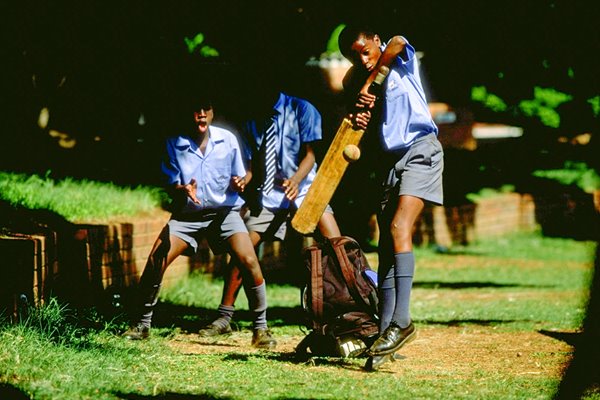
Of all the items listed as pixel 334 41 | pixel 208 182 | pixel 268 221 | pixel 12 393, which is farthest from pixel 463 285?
pixel 12 393

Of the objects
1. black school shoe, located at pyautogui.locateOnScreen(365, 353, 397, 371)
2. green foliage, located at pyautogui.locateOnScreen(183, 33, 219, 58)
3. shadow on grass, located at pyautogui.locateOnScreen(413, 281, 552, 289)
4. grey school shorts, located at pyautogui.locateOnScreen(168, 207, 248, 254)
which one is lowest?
shadow on grass, located at pyautogui.locateOnScreen(413, 281, 552, 289)

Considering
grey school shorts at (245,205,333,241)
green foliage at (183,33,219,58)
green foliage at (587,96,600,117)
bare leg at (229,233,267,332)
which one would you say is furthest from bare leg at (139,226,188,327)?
green foliage at (587,96,600,117)

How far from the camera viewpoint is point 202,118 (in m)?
6.79

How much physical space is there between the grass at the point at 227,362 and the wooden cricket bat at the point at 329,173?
2.67ft

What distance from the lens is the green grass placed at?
29.9 feet

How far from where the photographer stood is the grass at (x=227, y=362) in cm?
529

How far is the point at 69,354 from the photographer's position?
5.89 metres

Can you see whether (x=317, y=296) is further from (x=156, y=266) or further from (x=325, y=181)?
(x=156, y=266)

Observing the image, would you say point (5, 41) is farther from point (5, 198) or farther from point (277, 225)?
point (277, 225)

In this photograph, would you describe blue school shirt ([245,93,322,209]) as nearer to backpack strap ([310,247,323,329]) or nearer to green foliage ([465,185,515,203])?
backpack strap ([310,247,323,329])

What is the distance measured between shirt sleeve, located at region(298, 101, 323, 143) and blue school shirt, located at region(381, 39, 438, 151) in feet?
4.29

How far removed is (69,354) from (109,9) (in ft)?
17.3

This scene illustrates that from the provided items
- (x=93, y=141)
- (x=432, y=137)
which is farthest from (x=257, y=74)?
(x=432, y=137)

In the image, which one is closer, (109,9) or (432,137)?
(432,137)
